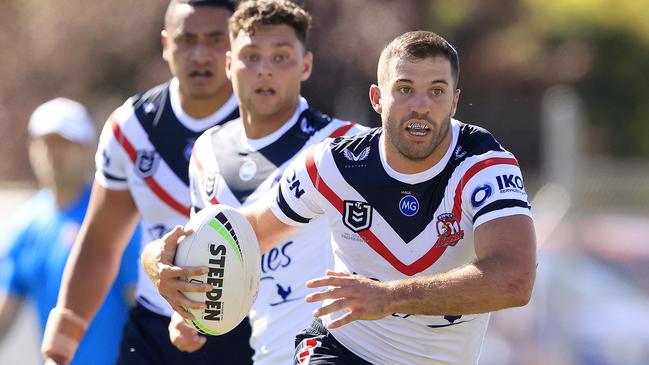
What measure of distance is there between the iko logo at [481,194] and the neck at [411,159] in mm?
244

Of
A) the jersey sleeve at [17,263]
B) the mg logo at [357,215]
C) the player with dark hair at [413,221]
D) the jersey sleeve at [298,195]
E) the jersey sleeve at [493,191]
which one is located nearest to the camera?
the player with dark hair at [413,221]

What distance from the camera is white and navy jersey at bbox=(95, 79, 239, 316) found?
21.3 ft

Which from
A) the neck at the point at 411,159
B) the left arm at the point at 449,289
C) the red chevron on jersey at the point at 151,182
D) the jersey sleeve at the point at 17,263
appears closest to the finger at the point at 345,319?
the left arm at the point at 449,289

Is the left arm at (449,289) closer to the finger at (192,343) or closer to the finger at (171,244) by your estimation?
the finger at (171,244)

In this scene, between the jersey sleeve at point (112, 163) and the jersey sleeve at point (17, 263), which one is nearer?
the jersey sleeve at point (112, 163)

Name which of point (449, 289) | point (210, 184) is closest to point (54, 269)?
point (210, 184)

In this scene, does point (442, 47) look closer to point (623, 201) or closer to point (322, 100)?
point (623, 201)

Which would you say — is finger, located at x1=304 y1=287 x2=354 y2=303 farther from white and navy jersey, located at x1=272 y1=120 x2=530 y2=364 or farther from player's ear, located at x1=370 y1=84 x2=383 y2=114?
player's ear, located at x1=370 y1=84 x2=383 y2=114

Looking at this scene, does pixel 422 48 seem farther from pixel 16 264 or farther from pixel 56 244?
pixel 16 264

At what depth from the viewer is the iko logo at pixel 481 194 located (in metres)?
4.64

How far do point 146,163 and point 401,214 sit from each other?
205 cm

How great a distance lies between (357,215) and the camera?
199 inches

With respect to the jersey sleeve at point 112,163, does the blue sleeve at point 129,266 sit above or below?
below

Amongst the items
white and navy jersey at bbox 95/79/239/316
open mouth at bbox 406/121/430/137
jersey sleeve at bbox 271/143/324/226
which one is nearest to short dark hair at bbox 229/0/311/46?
white and navy jersey at bbox 95/79/239/316
